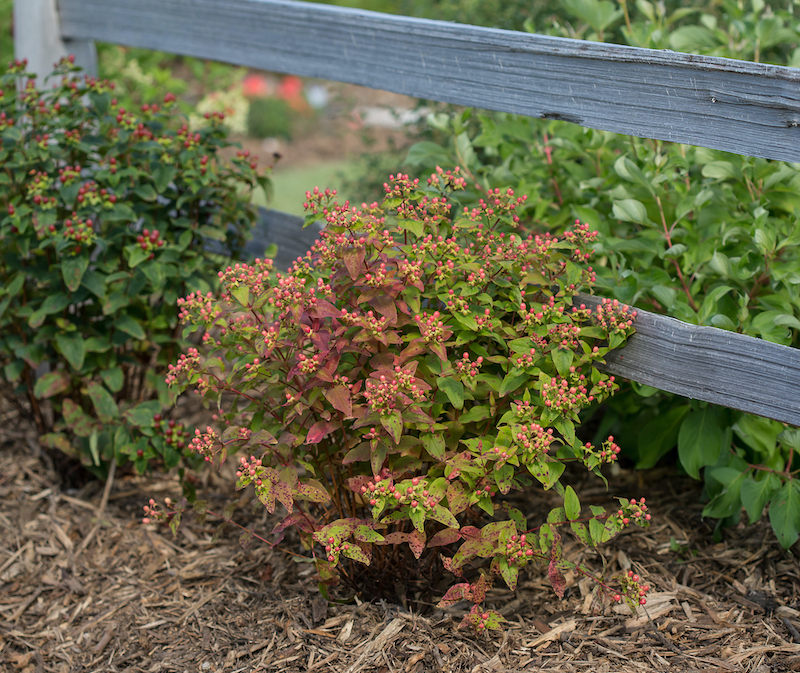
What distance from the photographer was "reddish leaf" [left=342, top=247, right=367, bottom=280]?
1794 mm

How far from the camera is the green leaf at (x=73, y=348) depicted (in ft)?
8.29

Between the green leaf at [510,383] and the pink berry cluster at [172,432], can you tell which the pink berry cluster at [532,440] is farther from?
the pink berry cluster at [172,432]

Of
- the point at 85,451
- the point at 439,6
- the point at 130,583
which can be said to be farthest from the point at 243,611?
the point at 439,6

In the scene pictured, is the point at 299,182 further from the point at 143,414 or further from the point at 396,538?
the point at 396,538

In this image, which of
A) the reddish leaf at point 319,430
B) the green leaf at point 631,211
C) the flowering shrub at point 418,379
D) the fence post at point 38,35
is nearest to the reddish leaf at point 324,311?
the flowering shrub at point 418,379

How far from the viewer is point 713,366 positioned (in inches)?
74.1

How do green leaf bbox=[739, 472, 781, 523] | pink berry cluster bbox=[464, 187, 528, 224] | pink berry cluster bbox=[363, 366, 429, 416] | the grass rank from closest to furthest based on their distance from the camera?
pink berry cluster bbox=[363, 366, 429, 416] < pink berry cluster bbox=[464, 187, 528, 224] < green leaf bbox=[739, 472, 781, 523] < the grass

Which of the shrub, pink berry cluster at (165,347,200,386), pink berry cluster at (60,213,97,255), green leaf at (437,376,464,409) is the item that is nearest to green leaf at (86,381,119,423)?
the shrub

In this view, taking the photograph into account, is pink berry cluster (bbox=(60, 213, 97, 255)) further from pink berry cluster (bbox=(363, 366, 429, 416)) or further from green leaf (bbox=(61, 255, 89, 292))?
pink berry cluster (bbox=(363, 366, 429, 416))

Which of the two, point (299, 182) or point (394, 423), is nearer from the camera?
point (394, 423)

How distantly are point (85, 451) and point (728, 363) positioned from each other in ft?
7.35

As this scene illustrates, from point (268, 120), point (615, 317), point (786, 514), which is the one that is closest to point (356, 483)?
point (615, 317)

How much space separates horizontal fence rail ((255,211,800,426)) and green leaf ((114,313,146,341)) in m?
1.53

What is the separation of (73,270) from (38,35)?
168 cm
